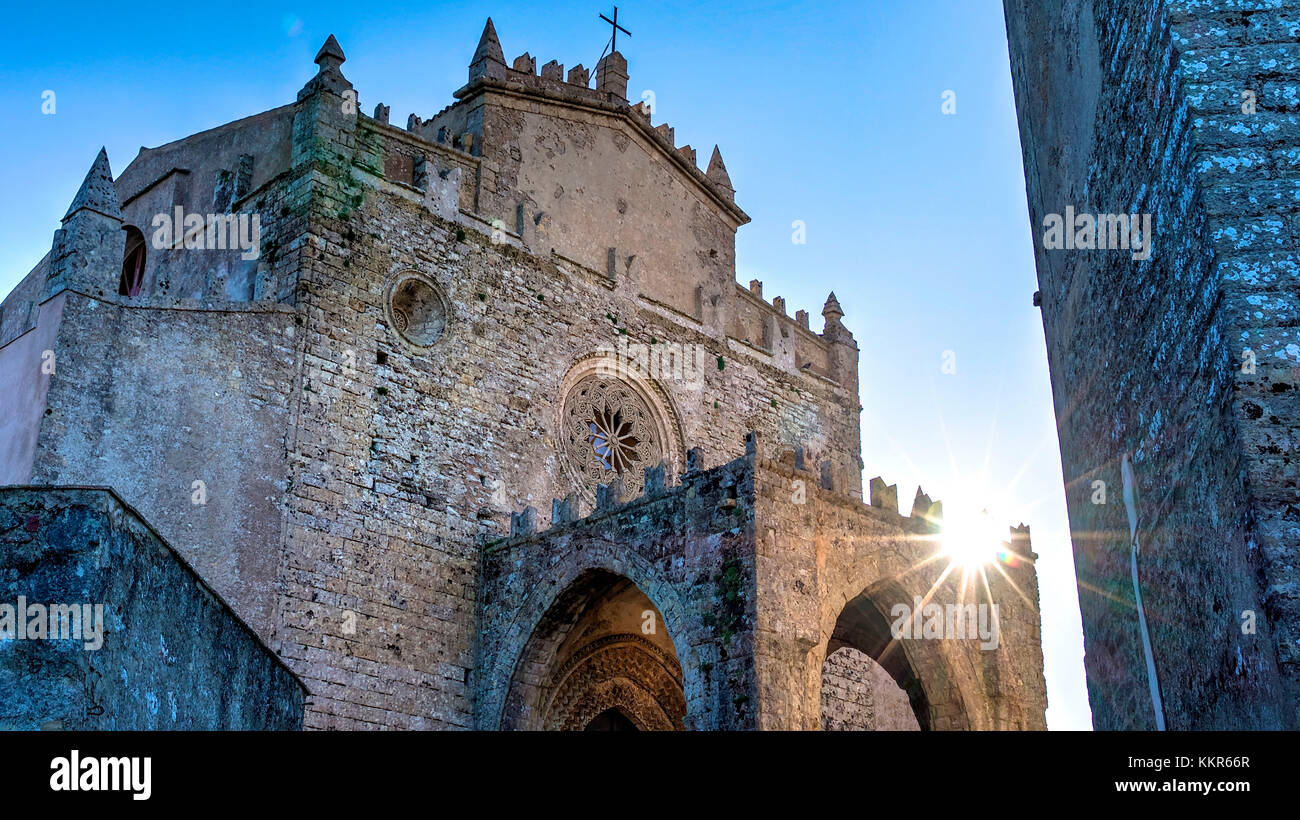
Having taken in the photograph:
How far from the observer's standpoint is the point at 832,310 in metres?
22.3

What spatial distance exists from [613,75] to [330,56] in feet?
17.3

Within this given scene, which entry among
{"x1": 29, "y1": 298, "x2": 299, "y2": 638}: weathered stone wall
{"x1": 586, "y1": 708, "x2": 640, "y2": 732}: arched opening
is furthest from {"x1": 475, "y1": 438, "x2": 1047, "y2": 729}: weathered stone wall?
{"x1": 29, "y1": 298, "x2": 299, "y2": 638}: weathered stone wall

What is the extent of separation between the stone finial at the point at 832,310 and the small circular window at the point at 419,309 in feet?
28.7

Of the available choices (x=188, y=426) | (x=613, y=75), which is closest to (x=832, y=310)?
(x=613, y=75)

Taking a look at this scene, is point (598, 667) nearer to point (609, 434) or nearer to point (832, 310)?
point (609, 434)

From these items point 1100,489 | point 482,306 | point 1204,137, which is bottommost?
point 1100,489

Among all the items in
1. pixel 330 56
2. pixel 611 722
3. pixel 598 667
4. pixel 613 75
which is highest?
pixel 613 75

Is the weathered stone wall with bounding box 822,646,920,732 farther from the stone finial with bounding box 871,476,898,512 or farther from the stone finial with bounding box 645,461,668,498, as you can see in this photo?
the stone finial with bounding box 645,461,668,498

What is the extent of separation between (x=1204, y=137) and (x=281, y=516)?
10909 millimetres

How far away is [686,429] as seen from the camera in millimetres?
18219

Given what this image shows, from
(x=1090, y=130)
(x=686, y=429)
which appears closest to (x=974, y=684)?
(x=686, y=429)

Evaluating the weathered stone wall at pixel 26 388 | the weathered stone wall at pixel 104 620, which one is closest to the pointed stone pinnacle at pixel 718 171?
the weathered stone wall at pixel 26 388
